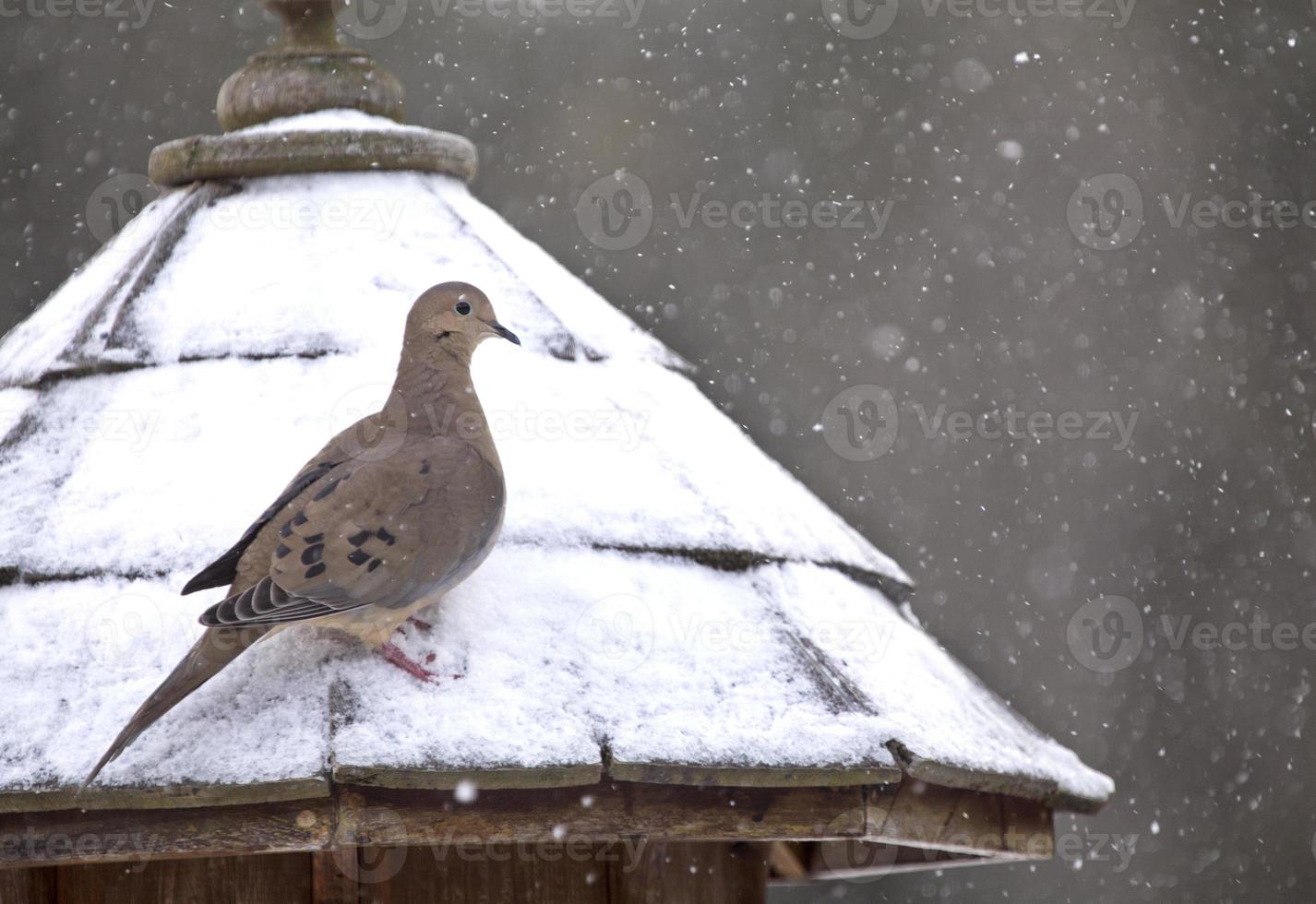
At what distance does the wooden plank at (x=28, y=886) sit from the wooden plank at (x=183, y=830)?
447 millimetres

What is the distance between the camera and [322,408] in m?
3.49

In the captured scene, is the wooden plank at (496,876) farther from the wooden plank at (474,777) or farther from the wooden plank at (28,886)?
the wooden plank at (28,886)

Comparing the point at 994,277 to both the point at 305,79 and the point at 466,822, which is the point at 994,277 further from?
the point at 466,822

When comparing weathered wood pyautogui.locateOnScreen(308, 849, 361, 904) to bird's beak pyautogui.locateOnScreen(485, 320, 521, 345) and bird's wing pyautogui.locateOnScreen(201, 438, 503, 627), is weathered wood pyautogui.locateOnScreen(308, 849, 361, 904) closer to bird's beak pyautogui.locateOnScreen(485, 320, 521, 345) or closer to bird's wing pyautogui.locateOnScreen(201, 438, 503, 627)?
bird's wing pyautogui.locateOnScreen(201, 438, 503, 627)

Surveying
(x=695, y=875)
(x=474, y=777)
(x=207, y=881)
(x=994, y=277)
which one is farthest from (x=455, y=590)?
(x=994, y=277)

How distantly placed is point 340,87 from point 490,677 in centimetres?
171

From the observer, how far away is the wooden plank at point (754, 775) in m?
2.97

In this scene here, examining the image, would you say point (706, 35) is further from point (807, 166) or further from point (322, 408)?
point (322, 408)

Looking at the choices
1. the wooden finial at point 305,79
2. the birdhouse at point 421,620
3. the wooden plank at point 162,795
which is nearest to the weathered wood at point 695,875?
the birdhouse at point 421,620

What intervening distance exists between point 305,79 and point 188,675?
1782mm

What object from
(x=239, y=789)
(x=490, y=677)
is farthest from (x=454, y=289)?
(x=239, y=789)

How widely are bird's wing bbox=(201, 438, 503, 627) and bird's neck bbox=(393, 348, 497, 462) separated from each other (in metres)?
0.04

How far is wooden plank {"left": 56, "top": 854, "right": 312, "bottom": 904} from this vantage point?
337 cm

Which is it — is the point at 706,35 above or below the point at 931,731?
above
